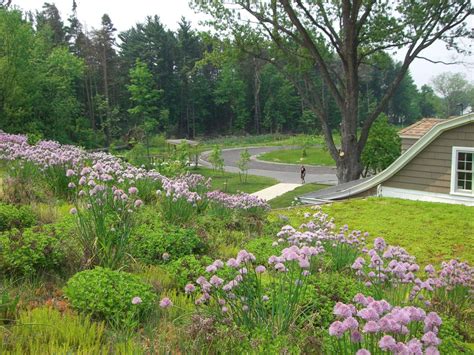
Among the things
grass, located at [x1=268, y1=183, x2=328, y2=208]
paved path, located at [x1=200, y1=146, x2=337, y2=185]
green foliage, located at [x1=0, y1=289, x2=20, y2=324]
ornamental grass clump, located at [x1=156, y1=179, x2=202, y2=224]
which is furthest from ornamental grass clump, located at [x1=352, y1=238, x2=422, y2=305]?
paved path, located at [x1=200, y1=146, x2=337, y2=185]

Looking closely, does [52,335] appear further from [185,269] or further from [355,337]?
[355,337]

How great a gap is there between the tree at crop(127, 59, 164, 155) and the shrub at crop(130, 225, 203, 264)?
4667cm

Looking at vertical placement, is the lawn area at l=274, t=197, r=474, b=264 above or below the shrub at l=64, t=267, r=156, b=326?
below

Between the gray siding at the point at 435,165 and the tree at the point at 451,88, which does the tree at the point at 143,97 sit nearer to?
the gray siding at the point at 435,165

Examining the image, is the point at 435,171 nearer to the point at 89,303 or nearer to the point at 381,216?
the point at 381,216

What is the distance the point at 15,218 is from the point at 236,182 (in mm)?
22963

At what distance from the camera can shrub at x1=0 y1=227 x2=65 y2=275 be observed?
4066 millimetres

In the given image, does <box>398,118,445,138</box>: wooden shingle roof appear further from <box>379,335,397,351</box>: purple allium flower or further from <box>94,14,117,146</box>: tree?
<box>94,14,117,146</box>: tree

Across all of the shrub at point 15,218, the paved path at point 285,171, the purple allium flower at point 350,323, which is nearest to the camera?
the purple allium flower at point 350,323

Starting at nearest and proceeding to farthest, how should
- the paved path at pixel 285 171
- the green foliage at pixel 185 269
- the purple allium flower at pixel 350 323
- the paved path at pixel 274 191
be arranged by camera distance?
the purple allium flower at pixel 350 323 → the green foliage at pixel 185 269 → the paved path at pixel 274 191 → the paved path at pixel 285 171

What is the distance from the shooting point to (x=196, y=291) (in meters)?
4.17

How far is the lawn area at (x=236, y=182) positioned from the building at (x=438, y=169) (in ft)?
36.5

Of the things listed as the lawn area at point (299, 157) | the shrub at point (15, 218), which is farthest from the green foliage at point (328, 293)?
the lawn area at point (299, 157)

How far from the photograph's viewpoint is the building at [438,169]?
1222 cm
